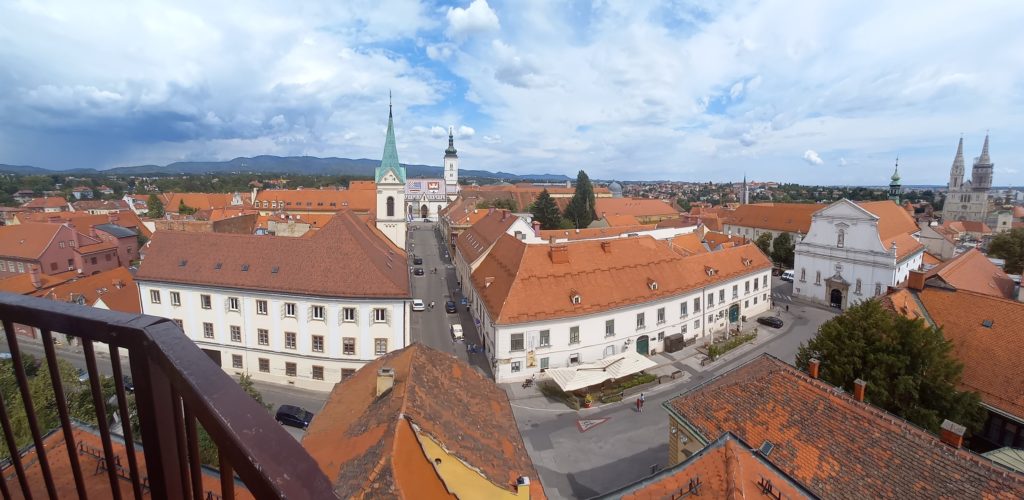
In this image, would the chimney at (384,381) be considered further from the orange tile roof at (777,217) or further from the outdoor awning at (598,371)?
the orange tile roof at (777,217)

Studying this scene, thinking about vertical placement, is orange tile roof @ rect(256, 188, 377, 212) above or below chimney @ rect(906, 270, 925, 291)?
below

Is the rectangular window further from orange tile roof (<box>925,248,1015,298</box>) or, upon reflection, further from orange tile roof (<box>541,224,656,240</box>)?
orange tile roof (<box>541,224,656,240</box>)

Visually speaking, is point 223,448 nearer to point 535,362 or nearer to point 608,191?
point 535,362

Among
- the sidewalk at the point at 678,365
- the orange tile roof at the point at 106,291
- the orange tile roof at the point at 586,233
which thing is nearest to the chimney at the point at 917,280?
the sidewalk at the point at 678,365

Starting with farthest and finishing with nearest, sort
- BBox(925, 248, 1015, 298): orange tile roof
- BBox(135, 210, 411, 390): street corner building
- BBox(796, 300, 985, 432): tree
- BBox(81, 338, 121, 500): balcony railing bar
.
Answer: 1. BBox(925, 248, 1015, 298): orange tile roof
2. BBox(135, 210, 411, 390): street corner building
3. BBox(796, 300, 985, 432): tree
4. BBox(81, 338, 121, 500): balcony railing bar

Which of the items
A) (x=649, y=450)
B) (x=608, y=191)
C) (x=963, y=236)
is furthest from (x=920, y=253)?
(x=608, y=191)

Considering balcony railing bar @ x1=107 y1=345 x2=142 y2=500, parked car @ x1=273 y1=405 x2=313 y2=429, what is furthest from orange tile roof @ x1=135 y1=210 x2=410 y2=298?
balcony railing bar @ x1=107 y1=345 x2=142 y2=500
